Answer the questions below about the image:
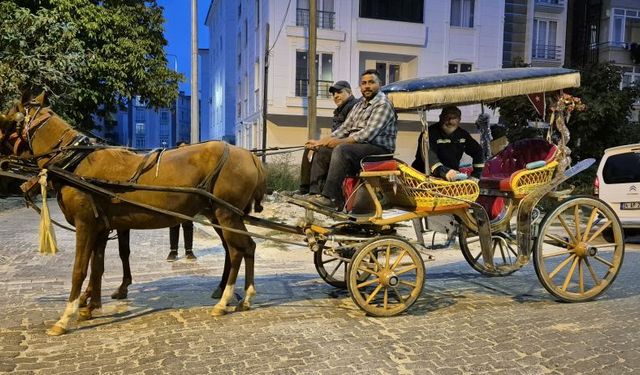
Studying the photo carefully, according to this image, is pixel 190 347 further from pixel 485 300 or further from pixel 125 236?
pixel 485 300

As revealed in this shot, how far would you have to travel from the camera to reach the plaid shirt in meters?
5.34

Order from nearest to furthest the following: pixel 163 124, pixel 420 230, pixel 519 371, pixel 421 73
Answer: pixel 519 371 → pixel 420 230 → pixel 421 73 → pixel 163 124

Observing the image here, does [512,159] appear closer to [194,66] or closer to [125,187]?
[125,187]

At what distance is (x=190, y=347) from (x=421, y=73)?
20.4 m

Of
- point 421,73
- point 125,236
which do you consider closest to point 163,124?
point 421,73

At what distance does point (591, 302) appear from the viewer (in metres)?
5.89

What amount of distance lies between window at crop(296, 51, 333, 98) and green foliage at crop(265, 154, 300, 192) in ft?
21.4

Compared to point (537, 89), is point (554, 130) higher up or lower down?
lower down

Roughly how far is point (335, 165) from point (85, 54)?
41.0 feet

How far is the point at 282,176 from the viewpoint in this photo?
15.2 meters

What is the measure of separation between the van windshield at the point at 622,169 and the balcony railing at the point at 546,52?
18.0 m

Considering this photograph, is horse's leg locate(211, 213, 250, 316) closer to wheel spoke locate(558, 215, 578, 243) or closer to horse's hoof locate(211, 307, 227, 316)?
horse's hoof locate(211, 307, 227, 316)

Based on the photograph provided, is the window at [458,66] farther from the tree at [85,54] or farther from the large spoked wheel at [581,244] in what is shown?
the large spoked wheel at [581,244]

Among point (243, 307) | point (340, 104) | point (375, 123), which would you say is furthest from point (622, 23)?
point (243, 307)
